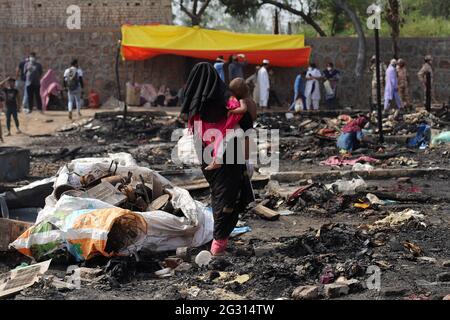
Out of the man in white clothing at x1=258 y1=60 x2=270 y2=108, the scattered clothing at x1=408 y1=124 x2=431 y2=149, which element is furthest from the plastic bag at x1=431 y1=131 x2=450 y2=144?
the man in white clothing at x1=258 y1=60 x2=270 y2=108

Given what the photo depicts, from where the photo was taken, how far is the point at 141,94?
934 inches

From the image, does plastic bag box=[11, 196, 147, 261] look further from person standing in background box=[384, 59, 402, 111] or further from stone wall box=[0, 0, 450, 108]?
stone wall box=[0, 0, 450, 108]

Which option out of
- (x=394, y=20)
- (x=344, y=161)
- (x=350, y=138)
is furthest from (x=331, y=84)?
(x=344, y=161)

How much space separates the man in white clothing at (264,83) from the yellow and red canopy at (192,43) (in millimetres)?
784

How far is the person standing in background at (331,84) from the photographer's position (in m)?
23.4

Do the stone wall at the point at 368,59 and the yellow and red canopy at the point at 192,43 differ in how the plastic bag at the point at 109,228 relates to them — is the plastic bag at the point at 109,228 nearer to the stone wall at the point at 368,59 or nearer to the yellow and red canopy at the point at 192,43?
the yellow and red canopy at the point at 192,43

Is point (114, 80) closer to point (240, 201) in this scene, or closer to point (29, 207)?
point (29, 207)

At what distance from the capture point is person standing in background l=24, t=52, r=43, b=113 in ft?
73.0

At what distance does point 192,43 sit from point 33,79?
14.6 feet

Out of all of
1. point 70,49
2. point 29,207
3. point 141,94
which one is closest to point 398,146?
point 29,207

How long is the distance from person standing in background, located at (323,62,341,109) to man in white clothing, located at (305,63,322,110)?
0.31 metres

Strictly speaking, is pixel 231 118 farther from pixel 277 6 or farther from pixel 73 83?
pixel 277 6

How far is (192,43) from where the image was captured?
23.1 meters
